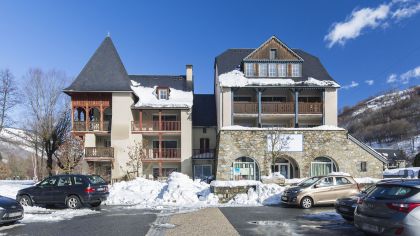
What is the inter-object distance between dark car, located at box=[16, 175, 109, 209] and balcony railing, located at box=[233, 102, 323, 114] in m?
18.9

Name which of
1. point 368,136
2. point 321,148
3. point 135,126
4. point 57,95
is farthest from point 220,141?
point 368,136

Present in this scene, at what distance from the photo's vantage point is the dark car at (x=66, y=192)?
1753 centimetres

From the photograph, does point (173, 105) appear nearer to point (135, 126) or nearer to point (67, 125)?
point (135, 126)

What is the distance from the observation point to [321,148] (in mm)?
31078

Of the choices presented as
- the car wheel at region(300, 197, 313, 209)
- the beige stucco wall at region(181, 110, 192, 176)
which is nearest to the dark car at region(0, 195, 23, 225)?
the car wheel at region(300, 197, 313, 209)

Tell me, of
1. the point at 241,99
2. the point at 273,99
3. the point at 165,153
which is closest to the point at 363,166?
the point at 273,99

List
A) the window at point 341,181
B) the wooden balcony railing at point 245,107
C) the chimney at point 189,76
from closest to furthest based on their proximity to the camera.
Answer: the window at point 341,181
the wooden balcony railing at point 245,107
the chimney at point 189,76

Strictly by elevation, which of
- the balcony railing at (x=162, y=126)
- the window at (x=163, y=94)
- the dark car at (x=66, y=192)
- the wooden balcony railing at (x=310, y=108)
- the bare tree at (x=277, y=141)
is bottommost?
the dark car at (x=66, y=192)

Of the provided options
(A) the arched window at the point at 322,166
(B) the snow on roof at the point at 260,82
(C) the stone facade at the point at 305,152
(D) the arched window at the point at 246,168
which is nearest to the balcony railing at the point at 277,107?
(B) the snow on roof at the point at 260,82

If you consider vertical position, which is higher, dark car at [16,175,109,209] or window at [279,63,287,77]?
window at [279,63,287,77]

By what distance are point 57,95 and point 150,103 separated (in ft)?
40.6

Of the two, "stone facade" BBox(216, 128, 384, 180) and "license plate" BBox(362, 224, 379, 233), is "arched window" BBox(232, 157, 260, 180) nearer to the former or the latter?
"stone facade" BBox(216, 128, 384, 180)

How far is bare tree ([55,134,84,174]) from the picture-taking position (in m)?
32.1

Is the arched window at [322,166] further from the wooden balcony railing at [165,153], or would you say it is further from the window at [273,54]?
the wooden balcony railing at [165,153]
